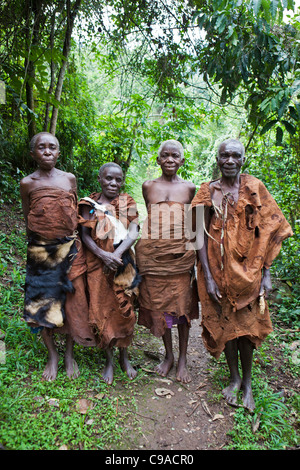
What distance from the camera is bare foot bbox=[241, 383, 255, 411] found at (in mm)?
2505

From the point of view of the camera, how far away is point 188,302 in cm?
284

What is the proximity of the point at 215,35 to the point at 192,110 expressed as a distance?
271 centimetres

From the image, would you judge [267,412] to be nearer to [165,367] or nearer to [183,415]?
[183,415]

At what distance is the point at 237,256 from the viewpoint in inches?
96.5

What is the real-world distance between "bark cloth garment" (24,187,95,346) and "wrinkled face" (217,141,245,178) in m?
1.24

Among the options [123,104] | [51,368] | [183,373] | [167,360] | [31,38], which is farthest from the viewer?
[123,104]

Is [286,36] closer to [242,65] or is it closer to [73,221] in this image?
[242,65]

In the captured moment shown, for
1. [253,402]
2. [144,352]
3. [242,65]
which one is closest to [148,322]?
[144,352]

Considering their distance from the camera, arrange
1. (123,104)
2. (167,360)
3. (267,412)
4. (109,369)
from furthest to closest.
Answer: (123,104) → (167,360) → (109,369) → (267,412)

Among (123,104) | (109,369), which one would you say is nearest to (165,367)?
(109,369)

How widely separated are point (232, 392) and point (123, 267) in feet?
4.37

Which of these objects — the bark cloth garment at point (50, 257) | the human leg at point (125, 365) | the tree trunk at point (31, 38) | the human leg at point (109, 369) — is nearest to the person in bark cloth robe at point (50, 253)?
the bark cloth garment at point (50, 257)

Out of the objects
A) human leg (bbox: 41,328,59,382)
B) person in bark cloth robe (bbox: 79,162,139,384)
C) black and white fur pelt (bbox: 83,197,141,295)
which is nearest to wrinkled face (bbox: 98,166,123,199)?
person in bark cloth robe (bbox: 79,162,139,384)

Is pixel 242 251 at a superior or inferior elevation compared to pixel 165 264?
superior
